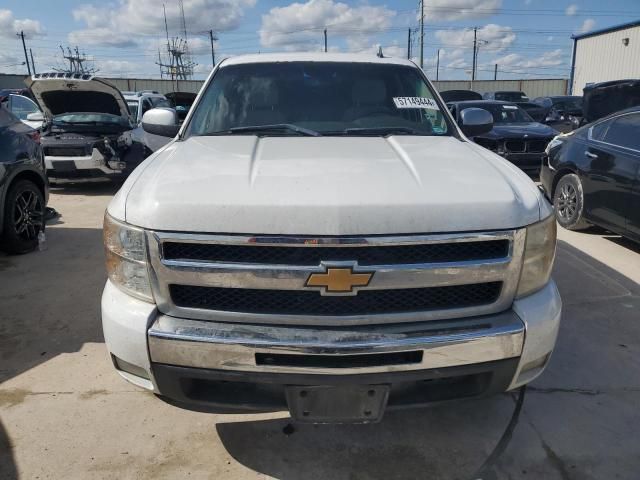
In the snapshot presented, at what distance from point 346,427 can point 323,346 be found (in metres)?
0.98

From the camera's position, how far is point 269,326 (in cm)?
204

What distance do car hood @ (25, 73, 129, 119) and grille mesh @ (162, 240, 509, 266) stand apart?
23.2 feet

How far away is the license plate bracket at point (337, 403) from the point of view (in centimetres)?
203

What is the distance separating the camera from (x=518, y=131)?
9.72 meters

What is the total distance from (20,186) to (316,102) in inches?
152

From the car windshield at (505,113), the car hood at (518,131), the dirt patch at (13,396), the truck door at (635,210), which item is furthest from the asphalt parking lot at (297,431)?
the car windshield at (505,113)

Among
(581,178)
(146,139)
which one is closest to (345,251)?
(581,178)

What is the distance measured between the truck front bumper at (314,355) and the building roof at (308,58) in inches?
89.7

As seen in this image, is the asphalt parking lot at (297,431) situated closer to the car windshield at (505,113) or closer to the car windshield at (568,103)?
the car windshield at (505,113)

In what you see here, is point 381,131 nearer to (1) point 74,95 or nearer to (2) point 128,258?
(2) point 128,258

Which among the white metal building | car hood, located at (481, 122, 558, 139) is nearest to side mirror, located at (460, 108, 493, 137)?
car hood, located at (481, 122, 558, 139)

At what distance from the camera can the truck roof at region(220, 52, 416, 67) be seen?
372 cm

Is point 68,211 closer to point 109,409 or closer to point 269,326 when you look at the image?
point 109,409

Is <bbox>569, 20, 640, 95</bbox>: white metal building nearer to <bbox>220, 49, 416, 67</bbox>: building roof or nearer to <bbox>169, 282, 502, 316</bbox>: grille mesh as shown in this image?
<bbox>220, 49, 416, 67</bbox>: building roof
